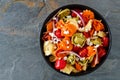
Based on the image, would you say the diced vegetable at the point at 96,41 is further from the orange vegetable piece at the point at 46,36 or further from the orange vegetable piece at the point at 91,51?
the orange vegetable piece at the point at 46,36

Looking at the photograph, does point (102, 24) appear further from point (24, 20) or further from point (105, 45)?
point (24, 20)

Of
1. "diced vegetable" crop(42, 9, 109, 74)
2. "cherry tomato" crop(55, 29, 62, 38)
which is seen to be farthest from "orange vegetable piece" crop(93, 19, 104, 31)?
"cherry tomato" crop(55, 29, 62, 38)

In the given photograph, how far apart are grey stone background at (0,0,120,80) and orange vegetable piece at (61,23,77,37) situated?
135 millimetres

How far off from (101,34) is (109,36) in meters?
0.03

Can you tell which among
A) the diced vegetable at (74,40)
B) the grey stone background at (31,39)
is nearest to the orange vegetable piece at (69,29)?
the diced vegetable at (74,40)

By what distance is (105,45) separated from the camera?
2.95 ft

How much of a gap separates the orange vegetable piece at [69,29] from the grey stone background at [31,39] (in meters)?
0.13

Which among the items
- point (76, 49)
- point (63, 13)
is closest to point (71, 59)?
point (76, 49)

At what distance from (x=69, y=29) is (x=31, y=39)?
17cm

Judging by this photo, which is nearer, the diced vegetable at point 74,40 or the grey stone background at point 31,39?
→ the diced vegetable at point 74,40

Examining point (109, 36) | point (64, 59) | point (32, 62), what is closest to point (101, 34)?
point (109, 36)

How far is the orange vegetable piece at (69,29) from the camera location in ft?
2.78

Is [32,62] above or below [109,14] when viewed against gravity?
below

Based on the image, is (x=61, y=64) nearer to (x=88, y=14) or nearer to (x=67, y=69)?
(x=67, y=69)
